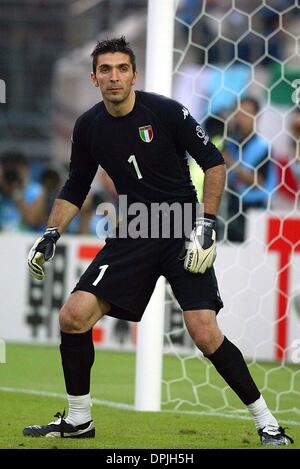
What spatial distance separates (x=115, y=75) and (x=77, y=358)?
4.33ft

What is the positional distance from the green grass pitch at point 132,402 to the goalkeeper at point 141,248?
291 millimetres

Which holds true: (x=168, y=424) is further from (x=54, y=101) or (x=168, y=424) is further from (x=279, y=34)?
(x=54, y=101)

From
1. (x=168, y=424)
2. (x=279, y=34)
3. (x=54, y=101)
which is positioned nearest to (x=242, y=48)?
(x=279, y=34)

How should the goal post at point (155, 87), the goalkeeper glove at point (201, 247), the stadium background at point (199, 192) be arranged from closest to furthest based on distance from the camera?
the goalkeeper glove at point (201, 247) < the goal post at point (155, 87) < the stadium background at point (199, 192)

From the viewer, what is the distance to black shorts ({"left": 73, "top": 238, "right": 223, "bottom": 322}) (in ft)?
17.4

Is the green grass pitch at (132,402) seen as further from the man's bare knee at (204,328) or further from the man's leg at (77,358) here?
the man's bare knee at (204,328)

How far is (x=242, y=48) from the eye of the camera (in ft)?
43.6

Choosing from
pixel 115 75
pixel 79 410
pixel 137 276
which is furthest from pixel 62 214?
pixel 79 410

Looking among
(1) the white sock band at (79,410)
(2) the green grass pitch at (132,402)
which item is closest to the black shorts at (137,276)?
(1) the white sock band at (79,410)

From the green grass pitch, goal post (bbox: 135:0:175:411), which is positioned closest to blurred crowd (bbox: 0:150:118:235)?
the green grass pitch

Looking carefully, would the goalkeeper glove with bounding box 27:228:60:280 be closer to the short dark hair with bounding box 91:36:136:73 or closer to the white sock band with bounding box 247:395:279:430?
the short dark hair with bounding box 91:36:136:73

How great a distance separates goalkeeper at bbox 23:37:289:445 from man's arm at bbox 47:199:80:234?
0.11 metres

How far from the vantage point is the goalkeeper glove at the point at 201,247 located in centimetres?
514

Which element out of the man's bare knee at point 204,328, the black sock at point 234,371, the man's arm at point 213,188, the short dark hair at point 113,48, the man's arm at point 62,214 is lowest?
the black sock at point 234,371
